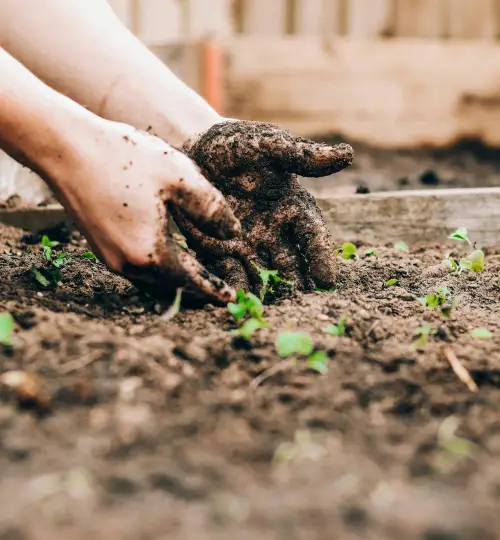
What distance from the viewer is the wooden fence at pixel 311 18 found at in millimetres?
3867

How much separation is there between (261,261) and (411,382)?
2.04 ft

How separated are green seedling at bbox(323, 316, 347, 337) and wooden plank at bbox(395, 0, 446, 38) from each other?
3.45 meters

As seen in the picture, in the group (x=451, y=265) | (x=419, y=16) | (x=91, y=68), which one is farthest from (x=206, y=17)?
(x=451, y=265)

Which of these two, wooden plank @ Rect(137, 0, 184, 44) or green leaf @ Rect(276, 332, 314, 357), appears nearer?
green leaf @ Rect(276, 332, 314, 357)

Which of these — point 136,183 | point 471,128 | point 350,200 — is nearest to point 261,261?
point 136,183

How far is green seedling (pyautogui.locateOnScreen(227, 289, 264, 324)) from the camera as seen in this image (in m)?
1.20

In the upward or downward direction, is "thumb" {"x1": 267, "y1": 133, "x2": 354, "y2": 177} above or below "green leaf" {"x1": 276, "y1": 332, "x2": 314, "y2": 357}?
above

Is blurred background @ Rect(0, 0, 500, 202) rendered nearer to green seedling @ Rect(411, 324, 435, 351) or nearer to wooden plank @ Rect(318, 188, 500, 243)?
wooden plank @ Rect(318, 188, 500, 243)

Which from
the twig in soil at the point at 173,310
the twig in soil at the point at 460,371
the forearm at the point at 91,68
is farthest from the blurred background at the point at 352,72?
the twig in soil at the point at 460,371

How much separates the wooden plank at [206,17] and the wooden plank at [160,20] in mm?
55

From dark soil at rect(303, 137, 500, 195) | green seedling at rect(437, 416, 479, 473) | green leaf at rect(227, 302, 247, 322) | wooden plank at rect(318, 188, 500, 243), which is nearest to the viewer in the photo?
green seedling at rect(437, 416, 479, 473)

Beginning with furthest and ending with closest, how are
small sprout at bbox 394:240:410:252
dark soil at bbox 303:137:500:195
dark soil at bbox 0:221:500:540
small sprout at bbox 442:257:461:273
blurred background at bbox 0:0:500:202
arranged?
blurred background at bbox 0:0:500:202, dark soil at bbox 303:137:500:195, small sprout at bbox 394:240:410:252, small sprout at bbox 442:257:461:273, dark soil at bbox 0:221:500:540

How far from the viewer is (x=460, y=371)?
1014 mm

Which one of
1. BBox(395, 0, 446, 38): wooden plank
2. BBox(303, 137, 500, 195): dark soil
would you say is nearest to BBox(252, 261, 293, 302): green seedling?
BBox(303, 137, 500, 195): dark soil
